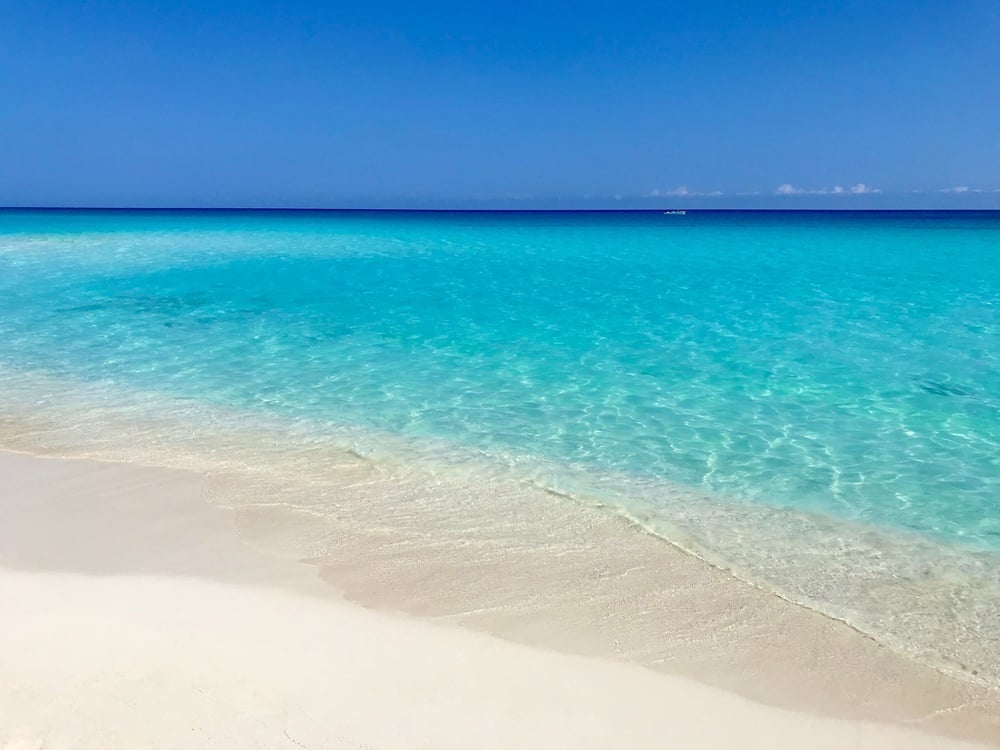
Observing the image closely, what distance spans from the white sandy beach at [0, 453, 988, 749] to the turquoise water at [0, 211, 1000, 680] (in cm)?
167

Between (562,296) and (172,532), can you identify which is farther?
(562,296)

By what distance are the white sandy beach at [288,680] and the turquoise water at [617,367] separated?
1.67m

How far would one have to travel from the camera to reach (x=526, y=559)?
4207 mm

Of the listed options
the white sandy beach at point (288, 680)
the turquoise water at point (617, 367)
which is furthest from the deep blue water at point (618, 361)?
the white sandy beach at point (288, 680)

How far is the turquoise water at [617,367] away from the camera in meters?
5.61

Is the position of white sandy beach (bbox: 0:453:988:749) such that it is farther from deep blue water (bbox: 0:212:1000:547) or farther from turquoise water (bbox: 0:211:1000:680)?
deep blue water (bbox: 0:212:1000:547)

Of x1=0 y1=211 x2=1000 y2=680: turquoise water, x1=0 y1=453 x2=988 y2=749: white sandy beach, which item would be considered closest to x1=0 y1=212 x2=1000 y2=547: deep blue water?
x1=0 y1=211 x2=1000 y2=680: turquoise water

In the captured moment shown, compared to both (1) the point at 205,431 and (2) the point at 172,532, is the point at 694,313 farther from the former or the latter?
(2) the point at 172,532

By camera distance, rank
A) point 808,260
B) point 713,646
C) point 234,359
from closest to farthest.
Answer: point 713,646 < point 234,359 < point 808,260

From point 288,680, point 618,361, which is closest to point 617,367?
point 618,361

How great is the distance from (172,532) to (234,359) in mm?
5316

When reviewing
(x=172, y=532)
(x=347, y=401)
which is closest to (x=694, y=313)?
(x=347, y=401)

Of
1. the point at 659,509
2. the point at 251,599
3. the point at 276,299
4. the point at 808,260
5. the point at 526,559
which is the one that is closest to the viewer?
the point at 251,599

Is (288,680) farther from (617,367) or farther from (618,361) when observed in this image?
(618,361)
